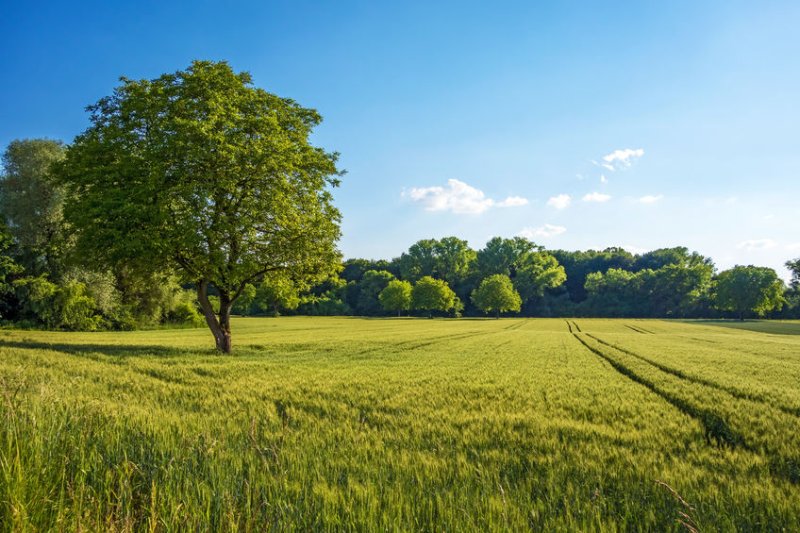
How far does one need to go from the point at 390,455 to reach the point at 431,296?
111410 mm

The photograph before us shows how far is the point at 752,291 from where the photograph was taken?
104438mm

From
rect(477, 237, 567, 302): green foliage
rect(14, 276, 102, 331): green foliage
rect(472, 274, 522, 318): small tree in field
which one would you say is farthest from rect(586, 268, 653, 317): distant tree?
rect(14, 276, 102, 331): green foliage

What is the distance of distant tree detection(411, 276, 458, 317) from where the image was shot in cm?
11662

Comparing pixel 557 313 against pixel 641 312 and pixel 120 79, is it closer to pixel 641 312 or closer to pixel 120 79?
pixel 641 312

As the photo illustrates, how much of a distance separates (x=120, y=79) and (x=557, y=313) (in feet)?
467

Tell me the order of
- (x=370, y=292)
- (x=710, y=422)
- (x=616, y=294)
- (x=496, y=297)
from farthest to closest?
(x=616, y=294) < (x=370, y=292) < (x=496, y=297) < (x=710, y=422)

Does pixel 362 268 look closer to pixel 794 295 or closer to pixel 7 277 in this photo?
pixel 7 277

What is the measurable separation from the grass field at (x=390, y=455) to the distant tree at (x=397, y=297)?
350ft

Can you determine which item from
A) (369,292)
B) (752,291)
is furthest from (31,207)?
(752,291)

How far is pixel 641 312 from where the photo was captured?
137m

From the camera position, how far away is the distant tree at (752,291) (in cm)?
10369

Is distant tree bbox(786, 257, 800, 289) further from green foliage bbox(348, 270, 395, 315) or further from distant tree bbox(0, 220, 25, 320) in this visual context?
distant tree bbox(0, 220, 25, 320)

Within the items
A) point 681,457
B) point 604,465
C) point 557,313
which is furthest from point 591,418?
point 557,313

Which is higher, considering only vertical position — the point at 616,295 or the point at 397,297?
the point at 616,295
